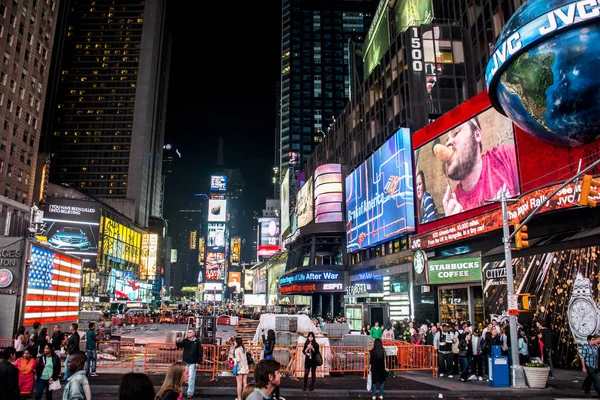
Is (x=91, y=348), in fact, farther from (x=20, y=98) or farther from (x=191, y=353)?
(x=20, y=98)

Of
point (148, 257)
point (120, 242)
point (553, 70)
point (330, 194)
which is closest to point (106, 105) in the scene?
point (148, 257)

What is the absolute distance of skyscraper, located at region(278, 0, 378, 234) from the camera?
15412 centimetres

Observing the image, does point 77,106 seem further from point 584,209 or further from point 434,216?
point 584,209

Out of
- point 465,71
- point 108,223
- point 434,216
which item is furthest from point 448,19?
point 108,223

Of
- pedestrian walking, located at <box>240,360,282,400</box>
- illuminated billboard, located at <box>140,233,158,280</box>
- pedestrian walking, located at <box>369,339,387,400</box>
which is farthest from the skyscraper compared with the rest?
pedestrian walking, located at <box>240,360,282,400</box>

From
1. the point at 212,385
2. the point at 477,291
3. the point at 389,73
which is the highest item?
the point at 389,73

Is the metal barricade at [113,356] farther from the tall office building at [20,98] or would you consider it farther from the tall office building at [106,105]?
the tall office building at [106,105]

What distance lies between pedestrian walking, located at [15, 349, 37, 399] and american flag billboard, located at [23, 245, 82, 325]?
17.6 meters

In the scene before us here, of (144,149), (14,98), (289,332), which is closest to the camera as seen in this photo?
(289,332)

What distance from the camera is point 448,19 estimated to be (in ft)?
153

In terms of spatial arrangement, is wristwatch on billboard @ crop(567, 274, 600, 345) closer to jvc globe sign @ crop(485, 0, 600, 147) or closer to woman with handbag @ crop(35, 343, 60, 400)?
jvc globe sign @ crop(485, 0, 600, 147)

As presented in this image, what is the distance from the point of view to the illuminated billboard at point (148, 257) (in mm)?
134000

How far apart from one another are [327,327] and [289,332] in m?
4.52

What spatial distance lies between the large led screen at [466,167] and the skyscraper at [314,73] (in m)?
114
